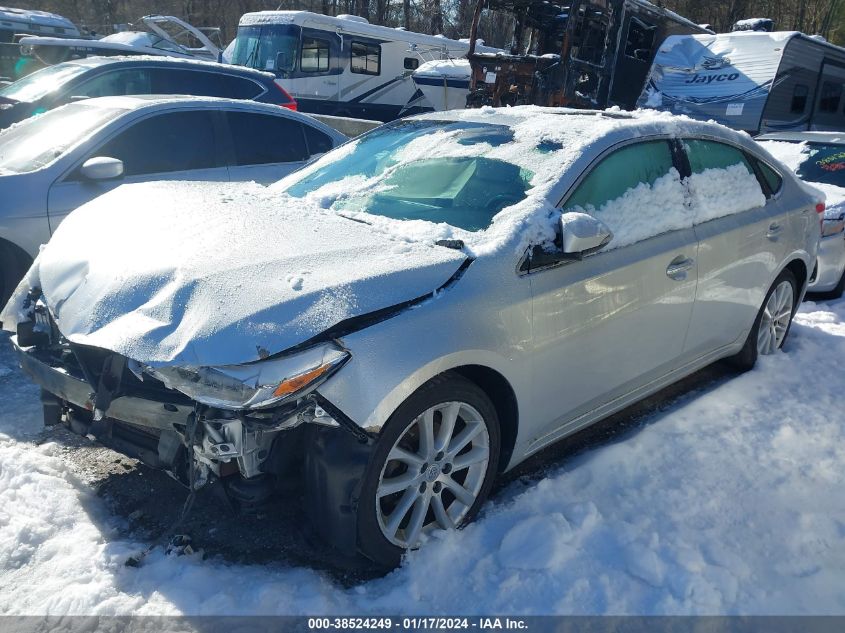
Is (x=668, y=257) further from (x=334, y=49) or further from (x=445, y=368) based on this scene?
(x=334, y=49)

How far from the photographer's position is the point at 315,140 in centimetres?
667

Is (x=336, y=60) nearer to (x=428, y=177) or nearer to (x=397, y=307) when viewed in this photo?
(x=428, y=177)

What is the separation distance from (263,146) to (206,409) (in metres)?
4.35

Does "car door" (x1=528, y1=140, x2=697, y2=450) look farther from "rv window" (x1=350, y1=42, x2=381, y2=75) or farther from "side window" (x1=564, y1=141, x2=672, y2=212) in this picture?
"rv window" (x1=350, y1=42, x2=381, y2=75)

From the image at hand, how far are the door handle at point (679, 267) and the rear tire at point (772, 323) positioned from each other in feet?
3.92

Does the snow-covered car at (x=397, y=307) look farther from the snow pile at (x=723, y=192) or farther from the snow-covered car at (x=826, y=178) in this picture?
the snow-covered car at (x=826, y=178)

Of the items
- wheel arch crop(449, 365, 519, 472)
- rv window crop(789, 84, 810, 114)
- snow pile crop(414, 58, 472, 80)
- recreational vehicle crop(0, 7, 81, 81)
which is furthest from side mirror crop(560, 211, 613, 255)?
recreational vehicle crop(0, 7, 81, 81)

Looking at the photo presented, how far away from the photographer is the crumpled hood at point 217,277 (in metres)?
2.35

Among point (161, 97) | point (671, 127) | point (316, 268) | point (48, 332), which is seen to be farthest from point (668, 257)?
point (161, 97)

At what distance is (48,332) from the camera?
3.08m

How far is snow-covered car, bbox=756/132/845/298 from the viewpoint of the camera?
6648mm

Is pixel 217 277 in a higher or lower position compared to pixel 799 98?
higher

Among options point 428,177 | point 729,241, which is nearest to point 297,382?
point 428,177

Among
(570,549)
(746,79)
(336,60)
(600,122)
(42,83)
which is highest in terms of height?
(600,122)
